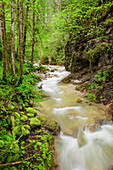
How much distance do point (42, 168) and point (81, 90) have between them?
23.2 feet

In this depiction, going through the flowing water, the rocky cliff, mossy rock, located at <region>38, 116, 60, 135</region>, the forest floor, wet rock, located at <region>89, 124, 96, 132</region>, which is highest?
the rocky cliff

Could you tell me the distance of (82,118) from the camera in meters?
5.29

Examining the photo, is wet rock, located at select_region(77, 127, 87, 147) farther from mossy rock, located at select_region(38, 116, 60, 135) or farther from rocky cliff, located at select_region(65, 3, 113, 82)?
rocky cliff, located at select_region(65, 3, 113, 82)

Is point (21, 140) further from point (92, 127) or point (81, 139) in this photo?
point (92, 127)

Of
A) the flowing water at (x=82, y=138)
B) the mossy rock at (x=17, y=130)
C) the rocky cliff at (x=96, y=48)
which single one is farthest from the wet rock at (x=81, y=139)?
the rocky cliff at (x=96, y=48)

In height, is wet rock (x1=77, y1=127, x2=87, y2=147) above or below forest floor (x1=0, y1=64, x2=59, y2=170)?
below

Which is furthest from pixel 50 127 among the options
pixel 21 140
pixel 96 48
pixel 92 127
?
pixel 96 48

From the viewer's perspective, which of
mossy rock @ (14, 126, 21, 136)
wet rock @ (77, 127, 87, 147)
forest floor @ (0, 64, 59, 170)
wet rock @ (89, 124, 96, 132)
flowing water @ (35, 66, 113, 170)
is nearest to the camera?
forest floor @ (0, 64, 59, 170)

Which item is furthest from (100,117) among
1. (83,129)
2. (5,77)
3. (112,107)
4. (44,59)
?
(44,59)

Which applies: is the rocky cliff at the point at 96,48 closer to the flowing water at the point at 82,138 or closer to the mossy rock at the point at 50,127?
the flowing water at the point at 82,138

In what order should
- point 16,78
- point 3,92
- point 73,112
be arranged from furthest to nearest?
point 73,112
point 16,78
point 3,92

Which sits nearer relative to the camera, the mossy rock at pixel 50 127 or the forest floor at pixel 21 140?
the forest floor at pixel 21 140

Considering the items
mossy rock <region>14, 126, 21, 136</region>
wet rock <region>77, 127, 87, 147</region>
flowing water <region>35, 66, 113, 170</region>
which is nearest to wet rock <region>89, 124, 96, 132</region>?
flowing water <region>35, 66, 113, 170</region>

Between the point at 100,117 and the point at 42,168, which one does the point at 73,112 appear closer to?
the point at 100,117
